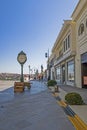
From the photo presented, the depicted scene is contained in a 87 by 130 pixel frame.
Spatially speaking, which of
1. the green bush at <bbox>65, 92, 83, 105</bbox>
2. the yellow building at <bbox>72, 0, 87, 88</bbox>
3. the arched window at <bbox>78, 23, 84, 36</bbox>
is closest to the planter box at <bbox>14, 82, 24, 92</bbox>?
the yellow building at <bbox>72, 0, 87, 88</bbox>

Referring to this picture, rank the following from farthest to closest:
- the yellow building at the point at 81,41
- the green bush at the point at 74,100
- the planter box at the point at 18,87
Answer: the planter box at the point at 18,87 → the yellow building at the point at 81,41 → the green bush at the point at 74,100

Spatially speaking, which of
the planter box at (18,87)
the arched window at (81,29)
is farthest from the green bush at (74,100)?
the arched window at (81,29)

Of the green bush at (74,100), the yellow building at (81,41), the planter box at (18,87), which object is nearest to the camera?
the green bush at (74,100)

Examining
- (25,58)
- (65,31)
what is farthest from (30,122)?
(65,31)

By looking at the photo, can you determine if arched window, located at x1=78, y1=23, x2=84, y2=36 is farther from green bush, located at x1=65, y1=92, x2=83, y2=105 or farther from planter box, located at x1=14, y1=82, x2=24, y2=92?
green bush, located at x1=65, y1=92, x2=83, y2=105

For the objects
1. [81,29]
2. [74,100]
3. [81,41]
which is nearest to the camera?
[74,100]

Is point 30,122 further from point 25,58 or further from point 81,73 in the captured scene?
point 25,58

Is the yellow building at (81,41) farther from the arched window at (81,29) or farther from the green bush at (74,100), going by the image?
the green bush at (74,100)

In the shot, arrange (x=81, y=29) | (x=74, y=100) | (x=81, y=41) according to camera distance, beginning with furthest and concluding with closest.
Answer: (x=81, y=29), (x=81, y=41), (x=74, y=100)

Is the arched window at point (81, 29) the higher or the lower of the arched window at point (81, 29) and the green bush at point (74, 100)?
the higher

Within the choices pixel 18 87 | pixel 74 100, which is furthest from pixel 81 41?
pixel 74 100

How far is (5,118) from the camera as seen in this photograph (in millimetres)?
11531

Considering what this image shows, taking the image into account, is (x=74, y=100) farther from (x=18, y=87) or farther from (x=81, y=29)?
(x=81, y=29)

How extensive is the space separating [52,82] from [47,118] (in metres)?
29.9
